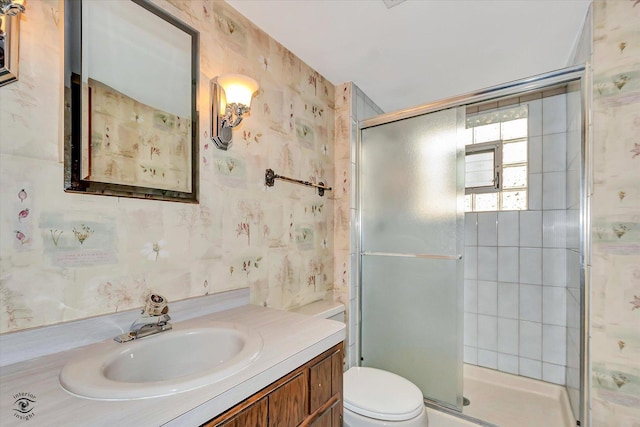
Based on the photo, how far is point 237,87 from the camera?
129 centimetres

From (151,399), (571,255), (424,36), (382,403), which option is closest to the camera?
(151,399)

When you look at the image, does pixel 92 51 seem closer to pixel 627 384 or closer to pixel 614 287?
pixel 614 287

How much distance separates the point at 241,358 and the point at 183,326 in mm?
400

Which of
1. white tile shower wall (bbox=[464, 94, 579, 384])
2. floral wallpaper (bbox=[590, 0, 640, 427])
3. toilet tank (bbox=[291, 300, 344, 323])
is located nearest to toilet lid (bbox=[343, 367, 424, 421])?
toilet tank (bbox=[291, 300, 344, 323])

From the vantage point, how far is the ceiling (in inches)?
55.4

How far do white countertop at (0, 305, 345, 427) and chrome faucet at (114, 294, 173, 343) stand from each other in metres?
0.05

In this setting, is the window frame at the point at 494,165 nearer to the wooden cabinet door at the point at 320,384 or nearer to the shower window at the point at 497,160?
the shower window at the point at 497,160

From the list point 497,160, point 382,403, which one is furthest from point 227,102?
point 497,160

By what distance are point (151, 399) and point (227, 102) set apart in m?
1.11

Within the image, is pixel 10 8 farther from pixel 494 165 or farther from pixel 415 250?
pixel 494 165

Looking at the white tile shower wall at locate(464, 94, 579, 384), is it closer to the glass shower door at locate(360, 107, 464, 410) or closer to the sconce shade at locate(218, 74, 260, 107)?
the glass shower door at locate(360, 107, 464, 410)

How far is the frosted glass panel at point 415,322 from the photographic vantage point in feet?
5.95

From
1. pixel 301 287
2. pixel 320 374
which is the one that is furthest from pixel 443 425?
pixel 320 374

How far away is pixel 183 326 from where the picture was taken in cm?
108
